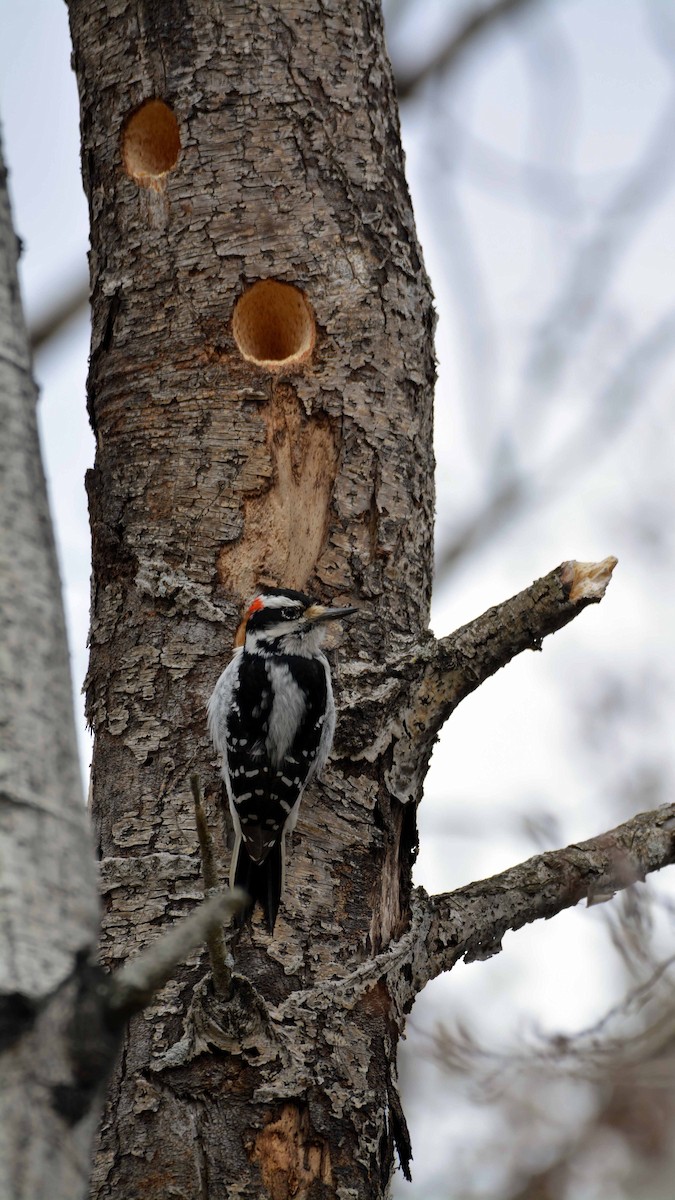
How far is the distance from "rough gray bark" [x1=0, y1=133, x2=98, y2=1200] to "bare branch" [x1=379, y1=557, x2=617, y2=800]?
152 cm

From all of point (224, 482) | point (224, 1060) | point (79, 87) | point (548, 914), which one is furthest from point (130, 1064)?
point (79, 87)

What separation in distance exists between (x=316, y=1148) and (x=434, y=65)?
4262 mm

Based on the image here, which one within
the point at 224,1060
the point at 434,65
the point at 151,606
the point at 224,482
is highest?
the point at 434,65

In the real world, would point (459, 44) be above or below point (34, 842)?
above

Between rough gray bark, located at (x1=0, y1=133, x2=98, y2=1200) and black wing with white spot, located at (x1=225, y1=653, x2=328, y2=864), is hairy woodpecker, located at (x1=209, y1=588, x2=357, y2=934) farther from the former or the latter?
rough gray bark, located at (x1=0, y1=133, x2=98, y2=1200)

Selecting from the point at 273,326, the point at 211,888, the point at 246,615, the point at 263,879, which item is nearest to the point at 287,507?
the point at 246,615

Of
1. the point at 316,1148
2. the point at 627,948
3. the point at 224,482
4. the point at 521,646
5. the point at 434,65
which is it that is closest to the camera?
the point at 316,1148

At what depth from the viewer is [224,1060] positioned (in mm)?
2584

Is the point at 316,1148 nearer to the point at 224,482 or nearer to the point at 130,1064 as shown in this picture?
the point at 130,1064

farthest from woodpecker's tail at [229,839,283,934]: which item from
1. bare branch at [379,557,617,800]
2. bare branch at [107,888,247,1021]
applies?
bare branch at [107,888,247,1021]

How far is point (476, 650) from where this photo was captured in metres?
2.80

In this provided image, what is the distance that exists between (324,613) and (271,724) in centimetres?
53

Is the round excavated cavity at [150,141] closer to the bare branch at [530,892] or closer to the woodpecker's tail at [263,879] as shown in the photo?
the woodpecker's tail at [263,879]

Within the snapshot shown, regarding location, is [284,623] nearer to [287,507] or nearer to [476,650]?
[287,507]
